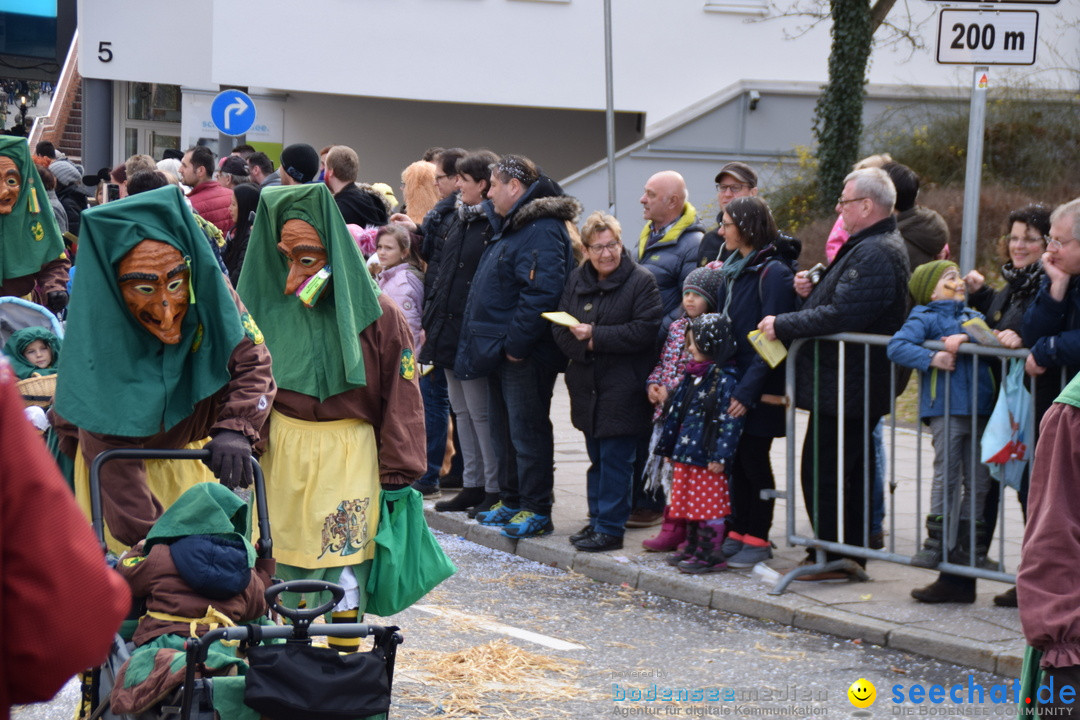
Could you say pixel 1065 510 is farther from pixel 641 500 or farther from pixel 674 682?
pixel 641 500

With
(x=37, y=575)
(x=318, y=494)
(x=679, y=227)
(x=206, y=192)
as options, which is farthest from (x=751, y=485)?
(x=37, y=575)

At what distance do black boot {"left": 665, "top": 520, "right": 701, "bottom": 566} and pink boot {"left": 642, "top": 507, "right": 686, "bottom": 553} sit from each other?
0.89 ft

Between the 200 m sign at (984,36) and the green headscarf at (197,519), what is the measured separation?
5.22 m

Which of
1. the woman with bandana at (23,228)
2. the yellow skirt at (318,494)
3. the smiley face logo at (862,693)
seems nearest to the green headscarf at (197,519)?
the yellow skirt at (318,494)

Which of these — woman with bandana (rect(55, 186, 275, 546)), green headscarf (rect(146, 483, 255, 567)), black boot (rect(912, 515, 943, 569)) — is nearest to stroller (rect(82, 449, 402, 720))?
green headscarf (rect(146, 483, 255, 567))

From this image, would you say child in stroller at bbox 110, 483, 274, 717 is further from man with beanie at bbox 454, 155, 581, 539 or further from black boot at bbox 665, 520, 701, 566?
man with beanie at bbox 454, 155, 581, 539

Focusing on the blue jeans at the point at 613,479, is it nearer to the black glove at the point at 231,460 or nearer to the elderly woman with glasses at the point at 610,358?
the elderly woman with glasses at the point at 610,358

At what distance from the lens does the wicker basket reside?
5.59 metres

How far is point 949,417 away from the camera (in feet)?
22.6

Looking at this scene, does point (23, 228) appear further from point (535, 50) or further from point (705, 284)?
point (535, 50)

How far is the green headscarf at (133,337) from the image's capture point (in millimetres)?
4184

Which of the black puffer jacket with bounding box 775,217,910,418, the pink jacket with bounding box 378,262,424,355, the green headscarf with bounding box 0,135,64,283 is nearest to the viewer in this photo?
the black puffer jacket with bounding box 775,217,910,418

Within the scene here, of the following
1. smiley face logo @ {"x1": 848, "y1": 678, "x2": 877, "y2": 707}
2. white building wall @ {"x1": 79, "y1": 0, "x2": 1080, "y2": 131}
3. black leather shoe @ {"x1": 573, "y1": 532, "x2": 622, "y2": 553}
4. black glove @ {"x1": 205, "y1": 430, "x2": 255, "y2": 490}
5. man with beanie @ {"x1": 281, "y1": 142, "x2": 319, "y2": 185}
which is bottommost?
smiley face logo @ {"x1": 848, "y1": 678, "x2": 877, "y2": 707}

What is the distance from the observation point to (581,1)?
2358cm
